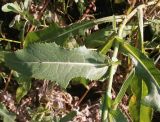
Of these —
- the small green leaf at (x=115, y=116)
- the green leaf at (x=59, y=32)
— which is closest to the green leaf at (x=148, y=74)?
the small green leaf at (x=115, y=116)

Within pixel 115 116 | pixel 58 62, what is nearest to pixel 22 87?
pixel 58 62

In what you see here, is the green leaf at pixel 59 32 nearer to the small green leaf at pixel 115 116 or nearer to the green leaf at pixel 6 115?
the green leaf at pixel 6 115

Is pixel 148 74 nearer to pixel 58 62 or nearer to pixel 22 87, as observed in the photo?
pixel 58 62

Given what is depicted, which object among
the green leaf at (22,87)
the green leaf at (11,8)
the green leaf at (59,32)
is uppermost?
the green leaf at (11,8)

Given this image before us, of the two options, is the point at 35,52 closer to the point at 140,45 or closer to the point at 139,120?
the point at 140,45

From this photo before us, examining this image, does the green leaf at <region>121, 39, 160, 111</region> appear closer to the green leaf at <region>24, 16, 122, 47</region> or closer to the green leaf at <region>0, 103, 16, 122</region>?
the green leaf at <region>24, 16, 122, 47</region>

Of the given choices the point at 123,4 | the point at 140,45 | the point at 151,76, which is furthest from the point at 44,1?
the point at 151,76
